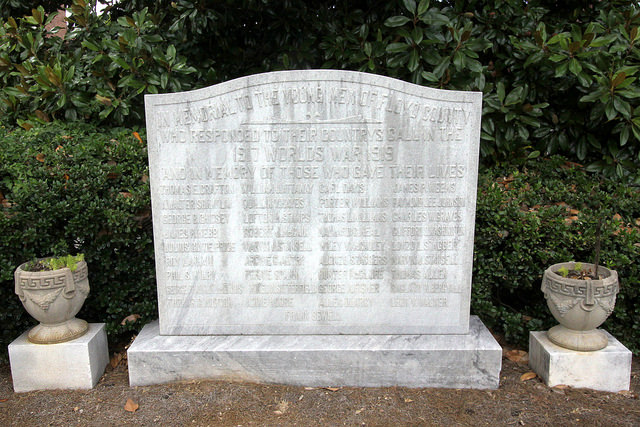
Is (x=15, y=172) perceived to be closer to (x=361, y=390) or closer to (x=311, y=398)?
(x=311, y=398)

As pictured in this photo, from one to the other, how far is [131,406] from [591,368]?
2.86 metres

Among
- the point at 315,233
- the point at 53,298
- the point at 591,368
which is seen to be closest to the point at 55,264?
the point at 53,298

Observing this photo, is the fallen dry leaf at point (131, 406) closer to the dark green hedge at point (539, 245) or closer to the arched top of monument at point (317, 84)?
the arched top of monument at point (317, 84)

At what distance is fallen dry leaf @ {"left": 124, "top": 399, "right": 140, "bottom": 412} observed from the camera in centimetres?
292

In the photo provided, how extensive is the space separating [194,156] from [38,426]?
1806mm

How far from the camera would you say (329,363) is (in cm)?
312

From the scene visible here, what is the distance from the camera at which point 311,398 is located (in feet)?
9.98

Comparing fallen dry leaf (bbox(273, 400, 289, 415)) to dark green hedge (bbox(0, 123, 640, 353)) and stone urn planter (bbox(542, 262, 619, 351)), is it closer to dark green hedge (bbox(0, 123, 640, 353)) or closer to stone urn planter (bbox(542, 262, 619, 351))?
dark green hedge (bbox(0, 123, 640, 353))

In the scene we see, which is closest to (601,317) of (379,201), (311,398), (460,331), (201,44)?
(460,331)

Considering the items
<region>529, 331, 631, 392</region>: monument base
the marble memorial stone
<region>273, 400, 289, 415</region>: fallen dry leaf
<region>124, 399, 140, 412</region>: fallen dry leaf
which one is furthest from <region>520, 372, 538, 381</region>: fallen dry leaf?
<region>124, 399, 140, 412</region>: fallen dry leaf

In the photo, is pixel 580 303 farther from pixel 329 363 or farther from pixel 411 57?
pixel 411 57

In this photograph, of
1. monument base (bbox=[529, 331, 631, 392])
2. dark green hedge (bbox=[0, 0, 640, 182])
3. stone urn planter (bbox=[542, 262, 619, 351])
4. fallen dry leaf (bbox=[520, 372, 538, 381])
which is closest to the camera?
stone urn planter (bbox=[542, 262, 619, 351])

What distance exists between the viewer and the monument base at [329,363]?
10.2 feet

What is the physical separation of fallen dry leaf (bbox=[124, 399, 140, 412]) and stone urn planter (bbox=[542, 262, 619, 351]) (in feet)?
8.66
